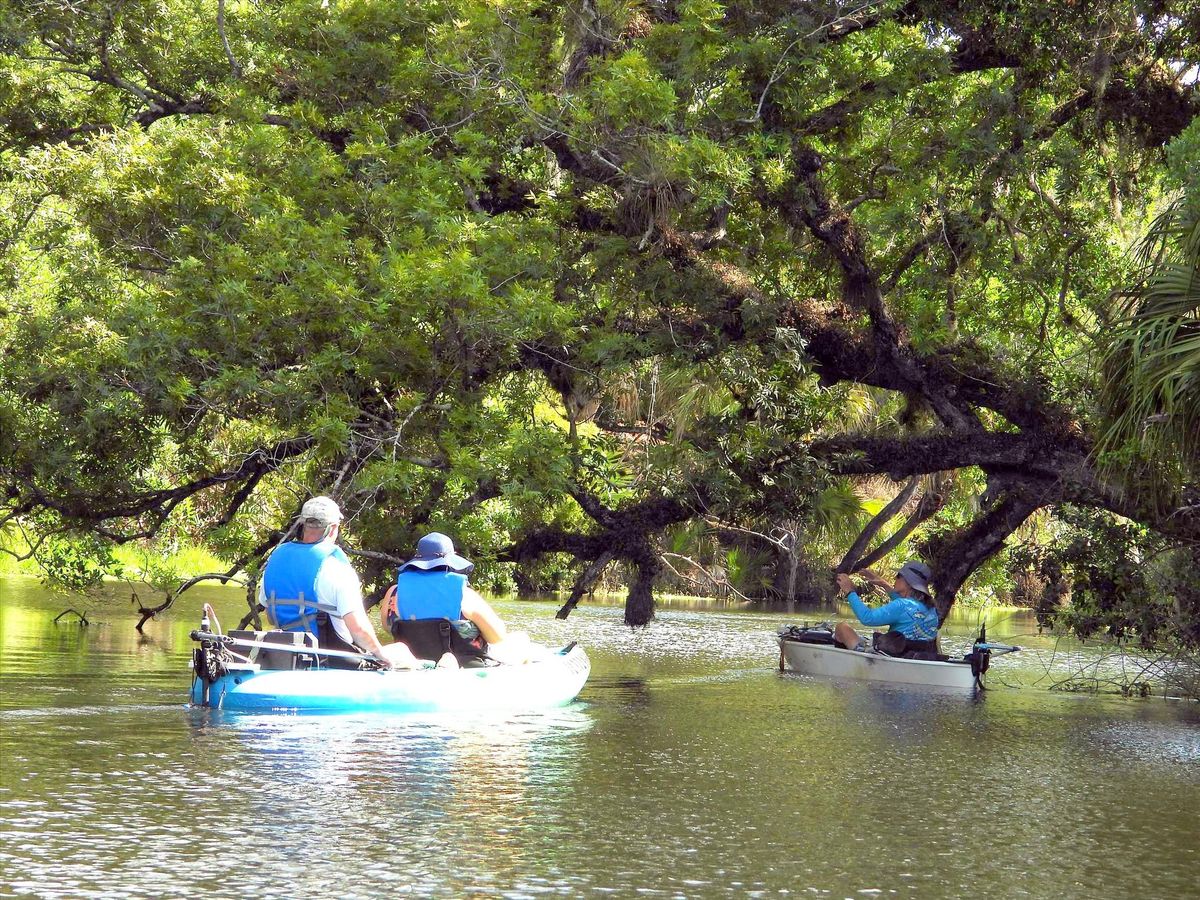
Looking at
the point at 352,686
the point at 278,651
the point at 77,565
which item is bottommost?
the point at 352,686

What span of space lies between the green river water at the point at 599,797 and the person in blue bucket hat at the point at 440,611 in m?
0.89

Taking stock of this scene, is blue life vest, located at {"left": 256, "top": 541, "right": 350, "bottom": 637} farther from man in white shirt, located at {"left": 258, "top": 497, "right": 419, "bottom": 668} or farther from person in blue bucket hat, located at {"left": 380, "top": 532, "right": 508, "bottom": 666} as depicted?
person in blue bucket hat, located at {"left": 380, "top": 532, "right": 508, "bottom": 666}

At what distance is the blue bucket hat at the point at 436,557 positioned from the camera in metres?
13.3

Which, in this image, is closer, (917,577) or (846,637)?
(917,577)

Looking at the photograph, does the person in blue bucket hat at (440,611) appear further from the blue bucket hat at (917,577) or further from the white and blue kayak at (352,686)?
the blue bucket hat at (917,577)

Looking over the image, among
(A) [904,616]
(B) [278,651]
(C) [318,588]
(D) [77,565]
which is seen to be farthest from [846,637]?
(D) [77,565]

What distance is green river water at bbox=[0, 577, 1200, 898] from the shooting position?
727cm

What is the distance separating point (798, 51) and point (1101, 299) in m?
4.23

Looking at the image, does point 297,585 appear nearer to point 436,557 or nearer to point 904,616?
point 436,557

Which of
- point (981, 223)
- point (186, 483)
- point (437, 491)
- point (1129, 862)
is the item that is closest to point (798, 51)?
point (981, 223)

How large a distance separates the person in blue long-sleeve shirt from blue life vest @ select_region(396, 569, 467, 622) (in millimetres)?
6006

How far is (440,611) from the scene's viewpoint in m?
13.6

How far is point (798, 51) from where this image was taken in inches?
648

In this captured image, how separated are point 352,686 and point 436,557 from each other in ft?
4.56
